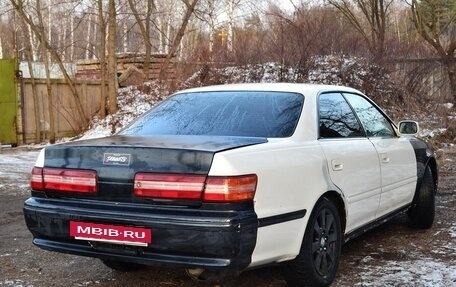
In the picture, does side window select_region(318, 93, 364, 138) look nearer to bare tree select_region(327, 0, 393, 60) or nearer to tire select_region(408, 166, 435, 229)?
tire select_region(408, 166, 435, 229)

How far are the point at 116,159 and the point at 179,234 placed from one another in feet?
2.11

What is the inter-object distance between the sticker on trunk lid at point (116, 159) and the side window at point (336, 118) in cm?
147

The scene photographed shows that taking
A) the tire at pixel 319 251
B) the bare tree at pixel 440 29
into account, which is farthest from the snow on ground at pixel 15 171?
the bare tree at pixel 440 29

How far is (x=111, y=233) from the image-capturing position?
339cm

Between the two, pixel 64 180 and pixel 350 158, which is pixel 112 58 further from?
pixel 64 180

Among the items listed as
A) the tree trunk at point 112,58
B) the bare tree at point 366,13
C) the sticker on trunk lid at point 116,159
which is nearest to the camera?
the sticker on trunk lid at point 116,159

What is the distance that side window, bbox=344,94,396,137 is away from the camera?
4.98 meters

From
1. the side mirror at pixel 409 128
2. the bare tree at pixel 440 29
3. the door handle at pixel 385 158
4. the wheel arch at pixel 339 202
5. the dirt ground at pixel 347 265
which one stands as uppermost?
the bare tree at pixel 440 29

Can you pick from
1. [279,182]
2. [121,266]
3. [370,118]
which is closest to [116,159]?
[279,182]

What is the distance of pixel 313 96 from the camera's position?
14.3ft

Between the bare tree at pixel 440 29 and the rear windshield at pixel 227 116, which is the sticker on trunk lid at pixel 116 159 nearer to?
the rear windshield at pixel 227 116

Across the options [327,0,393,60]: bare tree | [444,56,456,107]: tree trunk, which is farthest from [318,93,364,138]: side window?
[327,0,393,60]: bare tree

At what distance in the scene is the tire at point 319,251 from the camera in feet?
12.2

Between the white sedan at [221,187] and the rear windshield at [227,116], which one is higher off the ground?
the rear windshield at [227,116]
